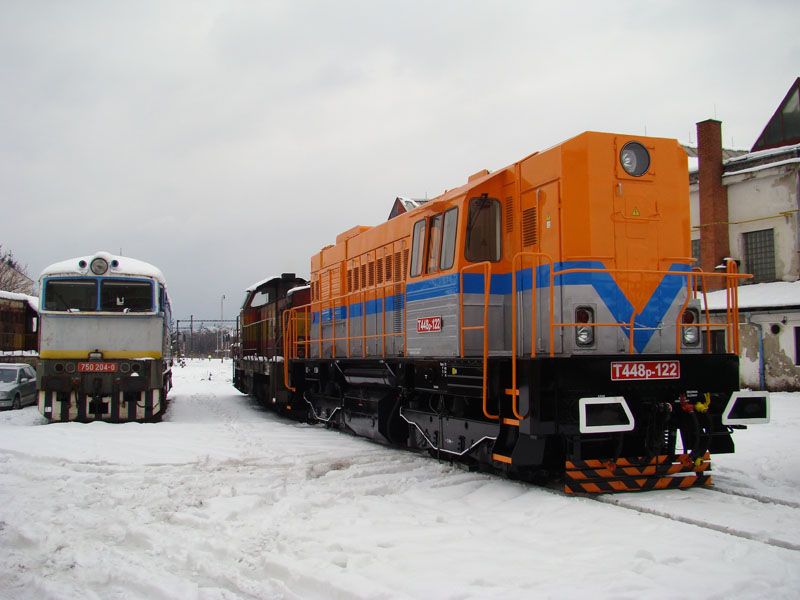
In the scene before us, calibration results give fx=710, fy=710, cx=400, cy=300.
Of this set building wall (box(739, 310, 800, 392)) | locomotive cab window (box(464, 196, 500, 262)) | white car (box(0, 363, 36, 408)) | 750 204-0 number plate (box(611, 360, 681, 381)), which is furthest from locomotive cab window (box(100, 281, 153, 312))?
building wall (box(739, 310, 800, 392))

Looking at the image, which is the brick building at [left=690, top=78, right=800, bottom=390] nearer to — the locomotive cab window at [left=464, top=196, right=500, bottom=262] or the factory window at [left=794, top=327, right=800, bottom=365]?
the factory window at [left=794, top=327, right=800, bottom=365]

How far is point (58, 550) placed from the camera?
5672 millimetres

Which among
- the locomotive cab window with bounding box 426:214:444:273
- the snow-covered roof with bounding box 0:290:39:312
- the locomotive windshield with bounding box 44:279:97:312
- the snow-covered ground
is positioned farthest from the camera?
the snow-covered roof with bounding box 0:290:39:312

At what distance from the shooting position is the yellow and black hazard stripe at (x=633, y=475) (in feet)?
23.3

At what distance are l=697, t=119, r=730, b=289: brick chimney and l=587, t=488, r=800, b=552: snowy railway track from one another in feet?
62.1

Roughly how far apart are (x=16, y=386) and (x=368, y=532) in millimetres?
17556

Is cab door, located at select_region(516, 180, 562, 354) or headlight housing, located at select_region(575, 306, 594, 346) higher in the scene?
cab door, located at select_region(516, 180, 562, 354)

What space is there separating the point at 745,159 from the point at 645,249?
18656mm

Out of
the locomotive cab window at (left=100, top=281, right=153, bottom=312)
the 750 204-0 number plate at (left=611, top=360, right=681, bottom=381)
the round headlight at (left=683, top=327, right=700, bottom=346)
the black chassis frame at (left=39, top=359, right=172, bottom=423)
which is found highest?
the locomotive cab window at (left=100, top=281, right=153, bottom=312)

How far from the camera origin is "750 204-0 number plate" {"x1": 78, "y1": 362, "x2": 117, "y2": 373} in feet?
47.3

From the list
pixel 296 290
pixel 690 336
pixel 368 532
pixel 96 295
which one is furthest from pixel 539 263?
pixel 96 295

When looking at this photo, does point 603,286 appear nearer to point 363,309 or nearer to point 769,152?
point 363,309

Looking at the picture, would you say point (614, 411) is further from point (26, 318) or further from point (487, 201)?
point (26, 318)

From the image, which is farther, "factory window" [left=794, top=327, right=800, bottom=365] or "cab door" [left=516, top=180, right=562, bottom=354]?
"factory window" [left=794, top=327, right=800, bottom=365]
